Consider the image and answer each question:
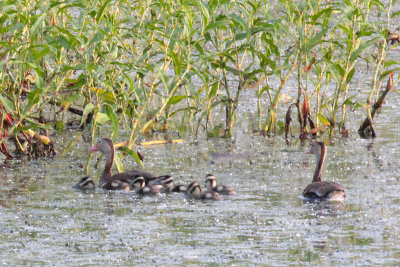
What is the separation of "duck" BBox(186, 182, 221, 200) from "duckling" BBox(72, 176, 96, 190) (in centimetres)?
99

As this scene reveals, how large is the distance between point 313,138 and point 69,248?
Answer: 18.1 feet

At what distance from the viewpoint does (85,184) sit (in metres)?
8.89

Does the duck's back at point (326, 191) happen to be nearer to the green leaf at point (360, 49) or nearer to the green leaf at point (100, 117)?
the green leaf at point (100, 117)

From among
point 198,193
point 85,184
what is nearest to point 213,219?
point 198,193

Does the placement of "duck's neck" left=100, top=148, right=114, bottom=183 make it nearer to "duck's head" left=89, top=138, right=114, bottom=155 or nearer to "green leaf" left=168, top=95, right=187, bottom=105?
"duck's head" left=89, top=138, right=114, bottom=155

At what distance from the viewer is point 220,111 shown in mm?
13633

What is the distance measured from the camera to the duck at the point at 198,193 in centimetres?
845

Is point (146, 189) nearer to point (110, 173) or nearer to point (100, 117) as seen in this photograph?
point (110, 173)

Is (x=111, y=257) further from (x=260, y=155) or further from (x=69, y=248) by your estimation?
(x=260, y=155)

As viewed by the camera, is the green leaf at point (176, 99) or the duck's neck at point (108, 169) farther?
the green leaf at point (176, 99)

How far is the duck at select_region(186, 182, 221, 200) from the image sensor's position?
8445 mm

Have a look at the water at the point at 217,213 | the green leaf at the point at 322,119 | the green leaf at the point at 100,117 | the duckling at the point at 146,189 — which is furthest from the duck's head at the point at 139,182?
the green leaf at the point at 322,119

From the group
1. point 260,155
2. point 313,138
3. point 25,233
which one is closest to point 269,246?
point 25,233

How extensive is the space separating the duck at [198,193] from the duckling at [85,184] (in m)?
0.99
